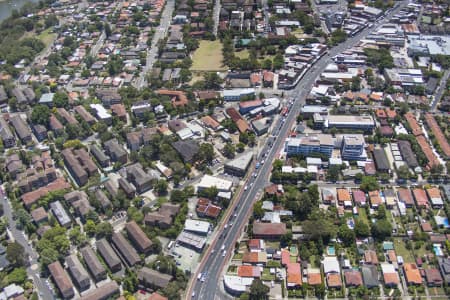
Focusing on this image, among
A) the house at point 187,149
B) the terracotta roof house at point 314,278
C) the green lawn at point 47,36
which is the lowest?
the terracotta roof house at point 314,278

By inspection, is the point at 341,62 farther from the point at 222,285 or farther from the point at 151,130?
the point at 222,285

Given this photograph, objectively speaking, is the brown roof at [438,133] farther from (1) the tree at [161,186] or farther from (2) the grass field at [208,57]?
(1) the tree at [161,186]

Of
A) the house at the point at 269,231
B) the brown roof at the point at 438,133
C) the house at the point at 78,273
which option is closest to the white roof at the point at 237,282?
the house at the point at 269,231

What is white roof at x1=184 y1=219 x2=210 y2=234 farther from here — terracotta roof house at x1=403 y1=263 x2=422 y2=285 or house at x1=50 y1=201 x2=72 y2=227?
terracotta roof house at x1=403 y1=263 x2=422 y2=285

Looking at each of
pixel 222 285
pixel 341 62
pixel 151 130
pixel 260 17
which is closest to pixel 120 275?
pixel 222 285

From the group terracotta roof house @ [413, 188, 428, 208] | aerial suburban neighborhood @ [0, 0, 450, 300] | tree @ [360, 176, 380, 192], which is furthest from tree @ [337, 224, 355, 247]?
terracotta roof house @ [413, 188, 428, 208]

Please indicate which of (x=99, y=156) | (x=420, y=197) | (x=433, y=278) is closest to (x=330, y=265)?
(x=433, y=278)
